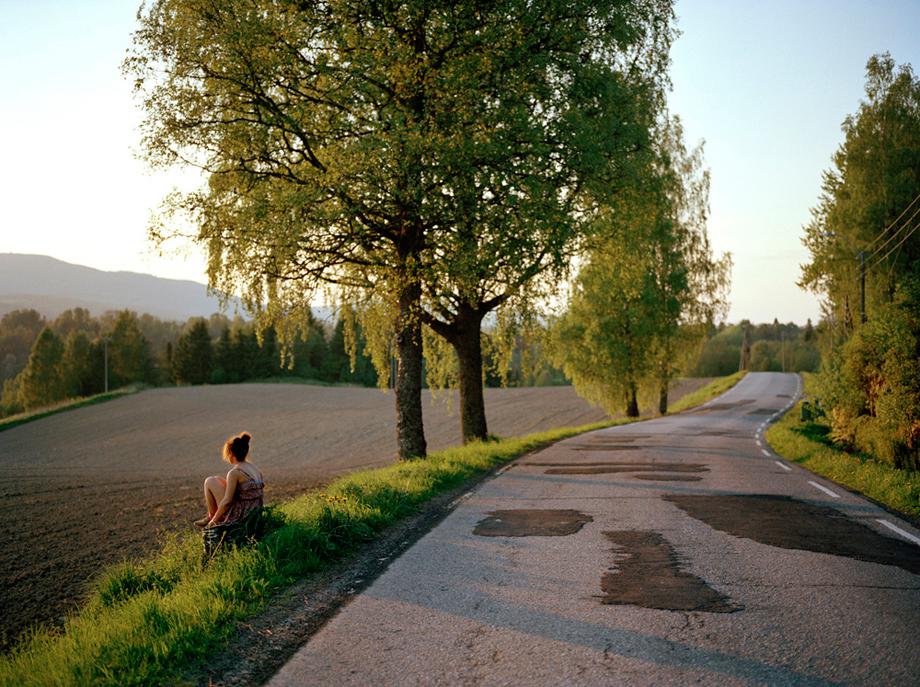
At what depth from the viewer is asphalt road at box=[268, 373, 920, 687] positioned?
14.5 feet

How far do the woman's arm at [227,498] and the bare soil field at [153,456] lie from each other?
1765 mm

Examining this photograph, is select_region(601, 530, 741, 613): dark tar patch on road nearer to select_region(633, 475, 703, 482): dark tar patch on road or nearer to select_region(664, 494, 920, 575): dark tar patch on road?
select_region(664, 494, 920, 575): dark tar patch on road

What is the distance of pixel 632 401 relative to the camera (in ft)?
137

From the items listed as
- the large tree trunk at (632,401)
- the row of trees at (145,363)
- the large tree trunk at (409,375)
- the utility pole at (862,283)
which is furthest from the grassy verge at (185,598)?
the row of trees at (145,363)

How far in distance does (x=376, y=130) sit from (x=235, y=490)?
7342 mm

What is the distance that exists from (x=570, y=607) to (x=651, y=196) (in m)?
13.5

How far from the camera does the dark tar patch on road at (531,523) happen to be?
8.73 meters

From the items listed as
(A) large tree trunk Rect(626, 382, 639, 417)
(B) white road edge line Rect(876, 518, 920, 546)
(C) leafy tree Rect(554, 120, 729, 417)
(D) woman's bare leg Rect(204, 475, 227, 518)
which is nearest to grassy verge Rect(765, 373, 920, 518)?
(B) white road edge line Rect(876, 518, 920, 546)

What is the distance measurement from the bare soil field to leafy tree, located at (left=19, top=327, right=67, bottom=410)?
3878 cm

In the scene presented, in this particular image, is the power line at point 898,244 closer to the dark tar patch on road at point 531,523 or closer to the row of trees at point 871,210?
the row of trees at point 871,210

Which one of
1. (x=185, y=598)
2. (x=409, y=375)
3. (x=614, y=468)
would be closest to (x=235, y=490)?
(x=185, y=598)

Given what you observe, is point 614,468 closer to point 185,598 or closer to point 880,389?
point 880,389

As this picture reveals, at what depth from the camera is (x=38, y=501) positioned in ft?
61.7

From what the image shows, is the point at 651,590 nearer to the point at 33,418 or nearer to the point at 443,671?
the point at 443,671
